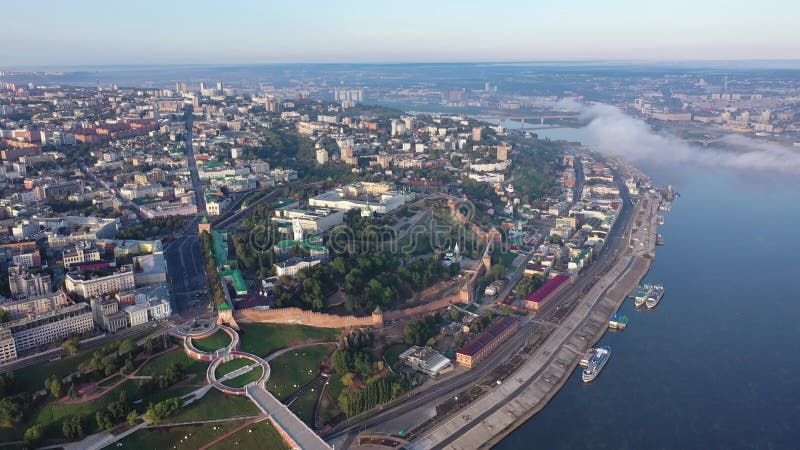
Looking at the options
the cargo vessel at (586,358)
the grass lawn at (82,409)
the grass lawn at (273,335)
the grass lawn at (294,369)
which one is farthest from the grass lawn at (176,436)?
the cargo vessel at (586,358)

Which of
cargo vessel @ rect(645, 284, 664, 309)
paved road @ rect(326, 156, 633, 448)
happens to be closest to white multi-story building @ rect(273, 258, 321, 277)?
paved road @ rect(326, 156, 633, 448)

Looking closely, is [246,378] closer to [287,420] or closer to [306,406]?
[306,406]

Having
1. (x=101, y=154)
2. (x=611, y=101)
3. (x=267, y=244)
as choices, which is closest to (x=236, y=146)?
(x=101, y=154)

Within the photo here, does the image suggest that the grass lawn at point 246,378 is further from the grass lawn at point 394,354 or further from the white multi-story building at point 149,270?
the white multi-story building at point 149,270

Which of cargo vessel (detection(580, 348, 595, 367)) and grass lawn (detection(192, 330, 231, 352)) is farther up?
grass lawn (detection(192, 330, 231, 352))

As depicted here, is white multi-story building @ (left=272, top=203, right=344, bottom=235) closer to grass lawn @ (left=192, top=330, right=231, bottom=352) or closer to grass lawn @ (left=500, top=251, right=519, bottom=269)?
grass lawn @ (left=500, top=251, right=519, bottom=269)

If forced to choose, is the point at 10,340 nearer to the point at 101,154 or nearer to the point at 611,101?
the point at 101,154
